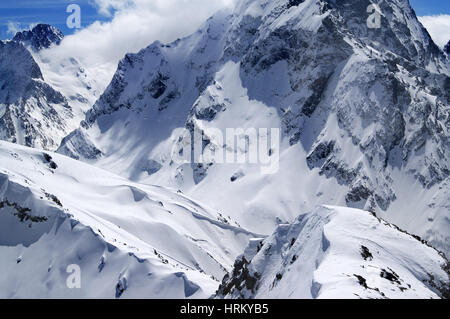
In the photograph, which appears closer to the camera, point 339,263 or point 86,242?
point 339,263

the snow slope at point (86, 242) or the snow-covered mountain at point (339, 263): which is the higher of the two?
the snow-covered mountain at point (339, 263)

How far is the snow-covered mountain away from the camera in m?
51.9

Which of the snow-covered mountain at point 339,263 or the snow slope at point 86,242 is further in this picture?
the snow slope at point 86,242

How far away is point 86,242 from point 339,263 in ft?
233

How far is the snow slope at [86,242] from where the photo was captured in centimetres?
10444

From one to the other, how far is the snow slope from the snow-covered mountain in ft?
84.0

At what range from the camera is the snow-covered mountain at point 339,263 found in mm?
51938

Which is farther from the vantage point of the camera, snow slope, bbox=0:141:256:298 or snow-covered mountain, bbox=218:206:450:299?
snow slope, bbox=0:141:256:298

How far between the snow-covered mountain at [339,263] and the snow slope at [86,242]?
2561cm

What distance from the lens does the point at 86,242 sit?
382 ft

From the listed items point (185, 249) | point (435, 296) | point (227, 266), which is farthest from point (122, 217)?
point (435, 296)

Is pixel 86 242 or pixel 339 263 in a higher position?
pixel 339 263
